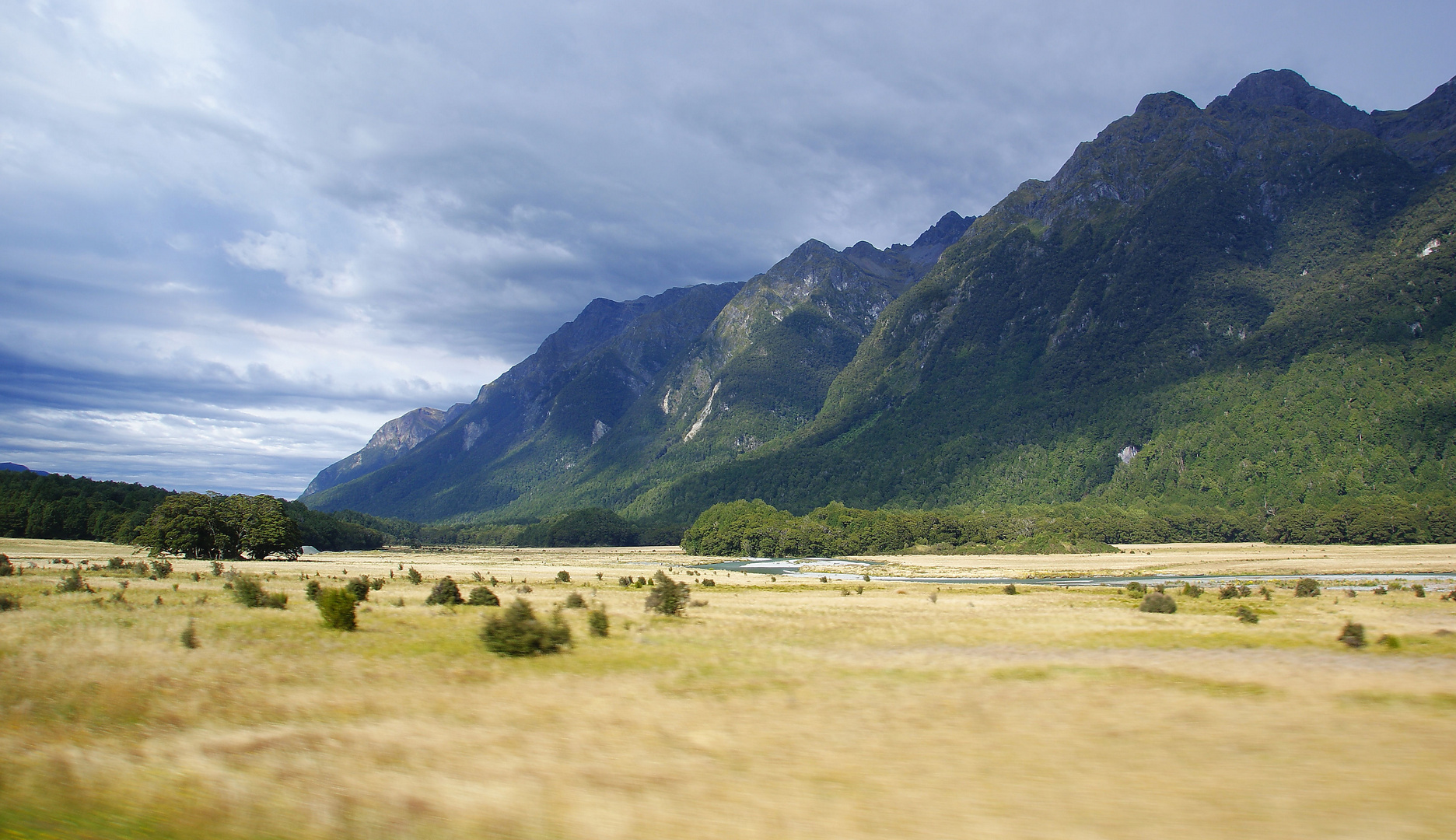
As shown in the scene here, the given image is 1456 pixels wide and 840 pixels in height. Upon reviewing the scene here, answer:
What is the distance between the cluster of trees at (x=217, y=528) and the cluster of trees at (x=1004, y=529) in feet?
284

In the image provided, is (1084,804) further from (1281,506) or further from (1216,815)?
(1281,506)

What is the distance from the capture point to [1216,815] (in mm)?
9320

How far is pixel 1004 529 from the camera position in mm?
150625

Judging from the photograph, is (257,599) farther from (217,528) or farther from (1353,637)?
(217,528)

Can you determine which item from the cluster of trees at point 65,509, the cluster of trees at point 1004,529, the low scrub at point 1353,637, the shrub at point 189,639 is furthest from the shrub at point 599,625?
the cluster of trees at point 1004,529

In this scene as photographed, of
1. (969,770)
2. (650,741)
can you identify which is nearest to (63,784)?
(650,741)

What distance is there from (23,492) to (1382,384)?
26964 cm

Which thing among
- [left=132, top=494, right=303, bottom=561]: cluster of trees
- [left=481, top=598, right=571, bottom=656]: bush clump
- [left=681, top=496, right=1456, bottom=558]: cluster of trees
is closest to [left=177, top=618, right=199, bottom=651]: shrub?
[left=481, top=598, right=571, bottom=656]: bush clump

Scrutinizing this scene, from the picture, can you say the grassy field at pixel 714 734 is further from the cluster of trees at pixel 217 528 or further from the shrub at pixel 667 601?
the cluster of trees at pixel 217 528

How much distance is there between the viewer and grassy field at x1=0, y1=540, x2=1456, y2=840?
9.18 metres

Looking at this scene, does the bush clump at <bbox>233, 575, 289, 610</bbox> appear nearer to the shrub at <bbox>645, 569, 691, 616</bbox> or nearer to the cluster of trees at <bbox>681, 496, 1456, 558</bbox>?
the shrub at <bbox>645, 569, 691, 616</bbox>

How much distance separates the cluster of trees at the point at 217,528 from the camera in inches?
3319

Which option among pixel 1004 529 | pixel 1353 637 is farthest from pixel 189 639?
pixel 1004 529

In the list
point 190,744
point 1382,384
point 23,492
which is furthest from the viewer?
point 1382,384
